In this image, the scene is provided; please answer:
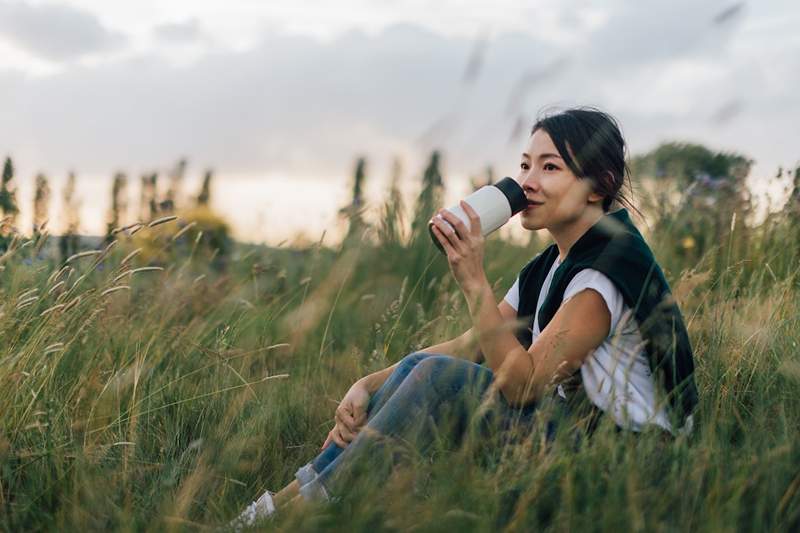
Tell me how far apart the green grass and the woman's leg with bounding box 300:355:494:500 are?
14cm

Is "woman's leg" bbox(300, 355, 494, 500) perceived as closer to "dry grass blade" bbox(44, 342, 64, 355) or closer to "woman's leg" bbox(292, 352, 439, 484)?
"woman's leg" bbox(292, 352, 439, 484)

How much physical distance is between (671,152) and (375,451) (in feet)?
21.3

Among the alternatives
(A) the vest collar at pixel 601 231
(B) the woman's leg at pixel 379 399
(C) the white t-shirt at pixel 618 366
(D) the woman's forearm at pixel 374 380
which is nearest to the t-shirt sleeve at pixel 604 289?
(C) the white t-shirt at pixel 618 366

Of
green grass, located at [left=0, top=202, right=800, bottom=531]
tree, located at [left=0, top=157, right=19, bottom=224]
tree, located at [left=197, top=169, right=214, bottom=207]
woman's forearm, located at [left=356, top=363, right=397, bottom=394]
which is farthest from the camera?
tree, located at [left=197, top=169, right=214, bottom=207]

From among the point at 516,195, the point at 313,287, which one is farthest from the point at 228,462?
the point at 313,287

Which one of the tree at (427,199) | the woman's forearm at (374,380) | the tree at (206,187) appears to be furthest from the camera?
the tree at (206,187)

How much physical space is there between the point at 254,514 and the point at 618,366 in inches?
43.1

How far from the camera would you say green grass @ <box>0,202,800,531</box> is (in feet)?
6.86

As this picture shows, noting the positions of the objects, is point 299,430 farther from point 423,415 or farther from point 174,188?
point 174,188

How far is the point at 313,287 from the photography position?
5.45 meters

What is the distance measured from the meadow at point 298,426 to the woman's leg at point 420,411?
15 cm

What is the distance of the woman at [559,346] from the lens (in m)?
2.50

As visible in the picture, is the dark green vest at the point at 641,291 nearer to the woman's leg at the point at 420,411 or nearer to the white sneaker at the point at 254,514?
the woman's leg at the point at 420,411

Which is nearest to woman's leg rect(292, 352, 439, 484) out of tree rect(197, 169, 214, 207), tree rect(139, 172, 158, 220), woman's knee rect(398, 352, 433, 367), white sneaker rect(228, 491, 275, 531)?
woman's knee rect(398, 352, 433, 367)
